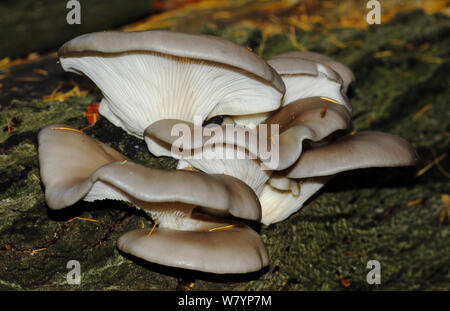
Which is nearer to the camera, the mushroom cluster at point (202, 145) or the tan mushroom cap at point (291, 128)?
the mushroom cluster at point (202, 145)

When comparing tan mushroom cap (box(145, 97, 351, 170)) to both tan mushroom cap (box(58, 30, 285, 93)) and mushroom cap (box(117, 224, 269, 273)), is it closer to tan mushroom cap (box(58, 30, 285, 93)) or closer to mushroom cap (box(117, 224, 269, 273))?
tan mushroom cap (box(58, 30, 285, 93))

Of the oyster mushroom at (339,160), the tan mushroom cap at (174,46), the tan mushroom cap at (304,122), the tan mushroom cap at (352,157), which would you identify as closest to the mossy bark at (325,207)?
the oyster mushroom at (339,160)

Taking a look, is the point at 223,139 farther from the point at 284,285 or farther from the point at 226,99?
the point at 284,285

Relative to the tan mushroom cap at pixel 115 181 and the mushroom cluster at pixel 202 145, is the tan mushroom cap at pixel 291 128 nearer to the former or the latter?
the mushroom cluster at pixel 202 145

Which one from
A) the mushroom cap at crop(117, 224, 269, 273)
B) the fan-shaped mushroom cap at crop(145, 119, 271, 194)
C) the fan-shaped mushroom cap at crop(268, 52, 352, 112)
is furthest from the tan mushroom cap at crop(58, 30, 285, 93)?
the mushroom cap at crop(117, 224, 269, 273)

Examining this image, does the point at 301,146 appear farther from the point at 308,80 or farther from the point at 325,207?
the point at 325,207
